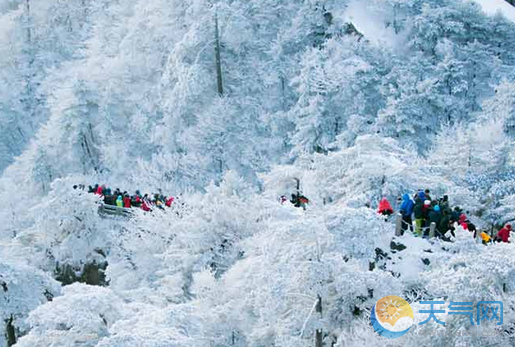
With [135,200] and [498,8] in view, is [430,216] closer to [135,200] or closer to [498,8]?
[135,200]

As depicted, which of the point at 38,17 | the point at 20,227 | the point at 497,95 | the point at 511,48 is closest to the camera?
the point at 497,95

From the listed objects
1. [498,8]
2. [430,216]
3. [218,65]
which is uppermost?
[498,8]

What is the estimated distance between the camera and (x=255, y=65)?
36656 mm

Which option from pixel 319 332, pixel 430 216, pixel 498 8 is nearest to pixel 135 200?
pixel 430 216

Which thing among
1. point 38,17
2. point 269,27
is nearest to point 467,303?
point 269,27

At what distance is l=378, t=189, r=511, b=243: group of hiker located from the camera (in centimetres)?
1517

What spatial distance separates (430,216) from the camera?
15.4 meters

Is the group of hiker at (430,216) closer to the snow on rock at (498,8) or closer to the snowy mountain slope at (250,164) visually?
the snowy mountain slope at (250,164)

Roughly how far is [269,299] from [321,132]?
20.8 m

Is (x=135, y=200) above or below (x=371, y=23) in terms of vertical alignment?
below

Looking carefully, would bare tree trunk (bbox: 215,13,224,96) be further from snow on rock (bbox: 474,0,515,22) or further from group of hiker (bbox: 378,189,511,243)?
group of hiker (bbox: 378,189,511,243)

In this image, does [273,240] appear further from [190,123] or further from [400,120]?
[190,123]

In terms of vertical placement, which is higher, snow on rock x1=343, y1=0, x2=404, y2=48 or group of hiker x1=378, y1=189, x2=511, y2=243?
snow on rock x1=343, y1=0, x2=404, y2=48

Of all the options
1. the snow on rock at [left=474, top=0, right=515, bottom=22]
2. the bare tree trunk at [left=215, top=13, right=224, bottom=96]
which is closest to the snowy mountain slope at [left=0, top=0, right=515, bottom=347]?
the bare tree trunk at [left=215, top=13, right=224, bottom=96]
